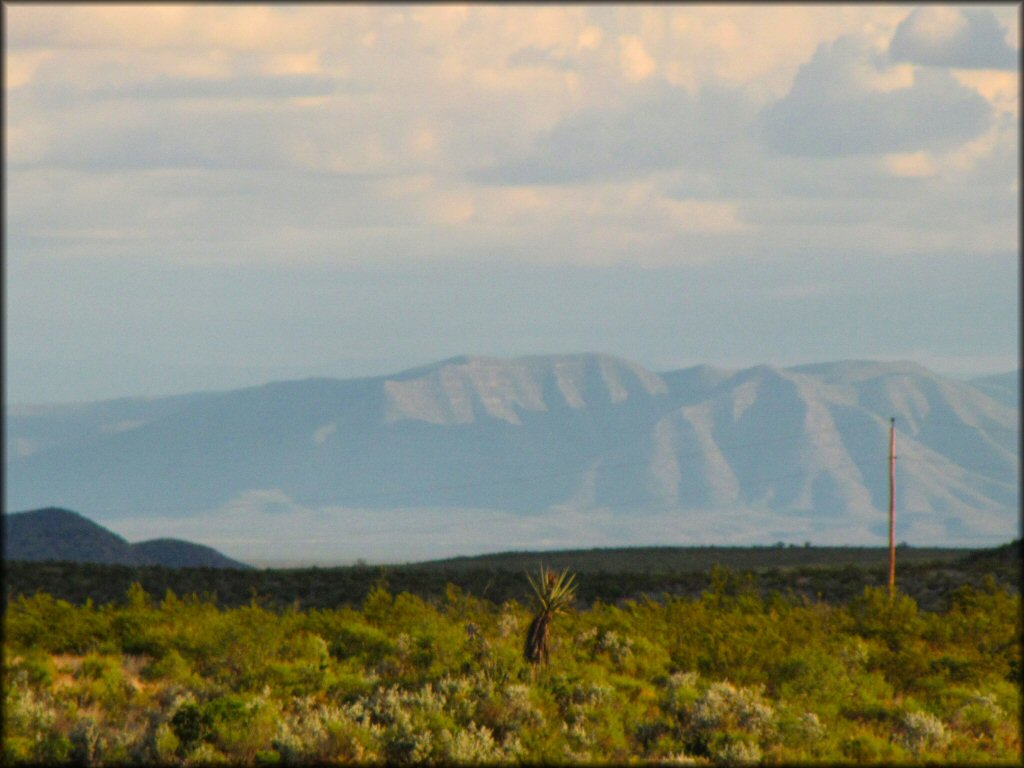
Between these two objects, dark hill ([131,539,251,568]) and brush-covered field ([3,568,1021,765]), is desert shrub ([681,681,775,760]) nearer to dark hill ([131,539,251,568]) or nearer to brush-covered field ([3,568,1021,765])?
brush-covered field ([3,568,1021,765])

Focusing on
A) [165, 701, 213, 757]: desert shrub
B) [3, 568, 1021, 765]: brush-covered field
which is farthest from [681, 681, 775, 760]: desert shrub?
[165, 701, 213, 757]: desert shrub

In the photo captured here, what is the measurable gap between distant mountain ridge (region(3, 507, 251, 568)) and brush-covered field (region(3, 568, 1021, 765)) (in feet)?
301

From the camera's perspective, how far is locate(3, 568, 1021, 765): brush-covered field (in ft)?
89.9

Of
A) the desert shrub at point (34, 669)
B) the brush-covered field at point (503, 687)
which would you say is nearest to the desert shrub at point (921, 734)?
the brush-covered field at point (503, 687)

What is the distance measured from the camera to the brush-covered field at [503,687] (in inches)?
1079

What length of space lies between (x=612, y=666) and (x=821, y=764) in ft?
23.5

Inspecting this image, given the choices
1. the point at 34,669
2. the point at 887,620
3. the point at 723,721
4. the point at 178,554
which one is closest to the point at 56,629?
the point at 34,669

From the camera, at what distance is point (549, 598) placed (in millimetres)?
33031

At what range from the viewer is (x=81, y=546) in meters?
131

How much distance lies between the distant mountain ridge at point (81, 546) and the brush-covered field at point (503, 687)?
91.8 metres

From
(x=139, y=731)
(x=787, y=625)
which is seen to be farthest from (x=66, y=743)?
(x=787, y=625)

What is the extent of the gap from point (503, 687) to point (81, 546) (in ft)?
355

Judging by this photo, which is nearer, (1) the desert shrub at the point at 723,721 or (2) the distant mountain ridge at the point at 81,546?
(1) the desert shrub at the point at 723,721

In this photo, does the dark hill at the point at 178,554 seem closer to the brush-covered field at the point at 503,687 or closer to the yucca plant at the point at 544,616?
the brush-covered field at the point at 503,687
